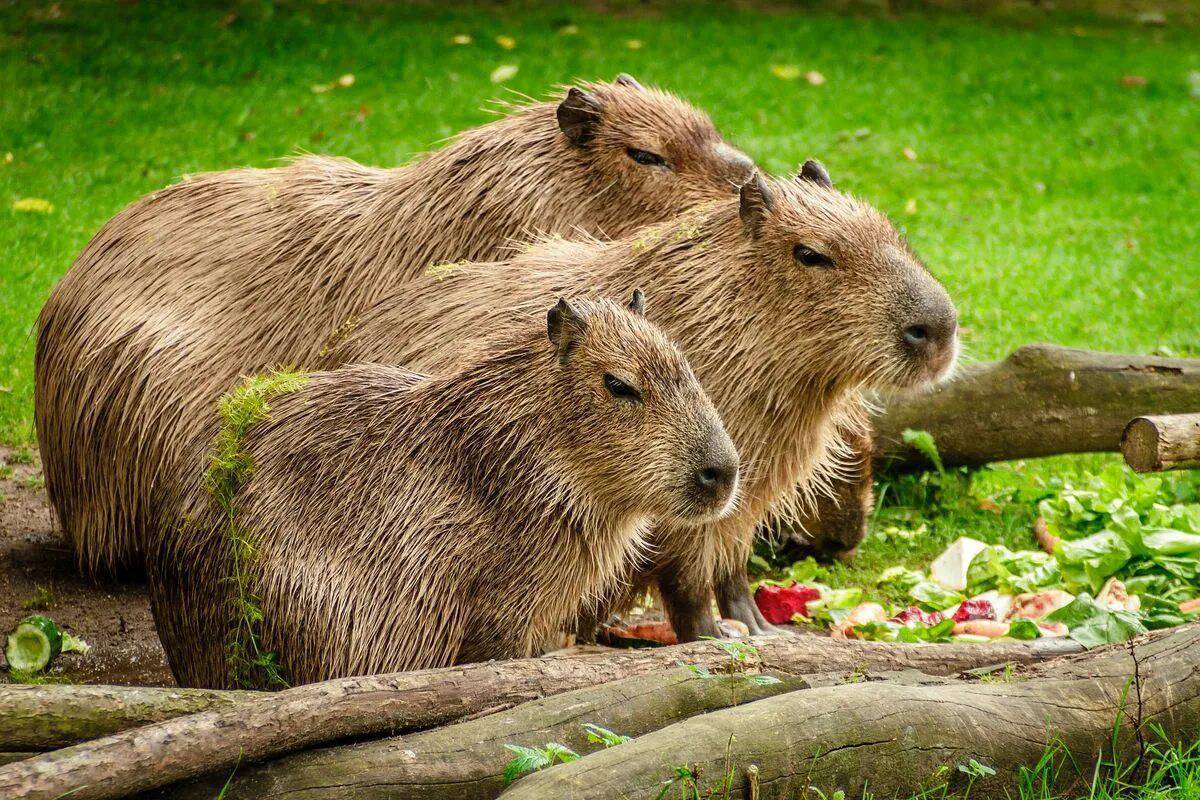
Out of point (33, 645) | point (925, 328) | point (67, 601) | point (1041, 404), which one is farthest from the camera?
point (1041, 404)

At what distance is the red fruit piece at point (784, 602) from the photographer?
500 cm

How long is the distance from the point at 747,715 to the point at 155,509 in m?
1.92

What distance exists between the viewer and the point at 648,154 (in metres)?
4.77

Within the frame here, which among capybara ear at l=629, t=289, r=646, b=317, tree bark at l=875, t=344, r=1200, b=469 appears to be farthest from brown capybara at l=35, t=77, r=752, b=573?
tree bark at l=875, t=344, r=1200, b=469

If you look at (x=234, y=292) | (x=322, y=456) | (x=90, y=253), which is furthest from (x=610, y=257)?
(x=90, y=253)

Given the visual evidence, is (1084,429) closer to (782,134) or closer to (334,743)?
(334,743)

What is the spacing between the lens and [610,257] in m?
4.16

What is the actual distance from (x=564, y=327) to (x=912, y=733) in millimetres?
1258

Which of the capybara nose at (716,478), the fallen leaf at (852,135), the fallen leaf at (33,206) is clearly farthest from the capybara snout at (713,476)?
the fallen leaf at (852,135)

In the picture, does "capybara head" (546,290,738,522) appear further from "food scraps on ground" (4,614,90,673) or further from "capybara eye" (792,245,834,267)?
"food scraps on ground" (4,614,90,673)

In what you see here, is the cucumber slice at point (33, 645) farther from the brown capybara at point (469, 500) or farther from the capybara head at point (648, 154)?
the capybara head at point (648, 154)

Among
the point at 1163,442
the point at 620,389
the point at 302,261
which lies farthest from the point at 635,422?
the point at 302,261

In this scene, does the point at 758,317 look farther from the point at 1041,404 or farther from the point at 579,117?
the point at 1041,404

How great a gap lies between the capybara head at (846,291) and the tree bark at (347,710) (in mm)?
828
